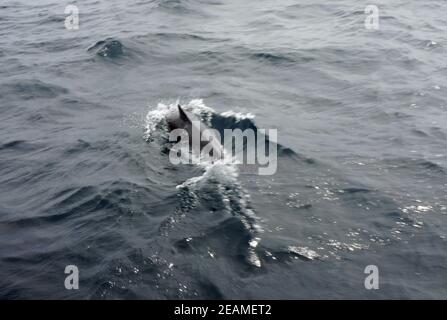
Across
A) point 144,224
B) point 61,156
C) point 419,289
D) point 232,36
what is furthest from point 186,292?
point 232,36

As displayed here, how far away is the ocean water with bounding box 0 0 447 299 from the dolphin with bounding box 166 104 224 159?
1.65 feet

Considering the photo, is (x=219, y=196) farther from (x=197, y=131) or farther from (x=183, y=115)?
(x=183, y=115)

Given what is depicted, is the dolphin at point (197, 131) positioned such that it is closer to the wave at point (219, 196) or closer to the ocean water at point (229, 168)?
the wave at point (219, 196)

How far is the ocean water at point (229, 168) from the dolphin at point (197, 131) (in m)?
0.50

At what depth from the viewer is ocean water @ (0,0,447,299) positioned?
30.6ft

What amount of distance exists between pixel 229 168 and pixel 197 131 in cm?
189

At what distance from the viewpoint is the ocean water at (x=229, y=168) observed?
9.32 m

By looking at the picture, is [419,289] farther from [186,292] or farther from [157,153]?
[157,153]

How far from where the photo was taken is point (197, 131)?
46.8 feet

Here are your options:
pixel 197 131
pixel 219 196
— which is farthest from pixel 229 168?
pixel 197 131

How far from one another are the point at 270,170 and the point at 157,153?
3428 mm

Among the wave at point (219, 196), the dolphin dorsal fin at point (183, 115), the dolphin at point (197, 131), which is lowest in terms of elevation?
the wave at point (219, 196)

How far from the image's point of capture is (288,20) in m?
27.0

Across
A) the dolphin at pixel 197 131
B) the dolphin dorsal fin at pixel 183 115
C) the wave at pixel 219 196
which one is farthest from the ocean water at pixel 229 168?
the dolphin dorsal fin at pixel 183 115
